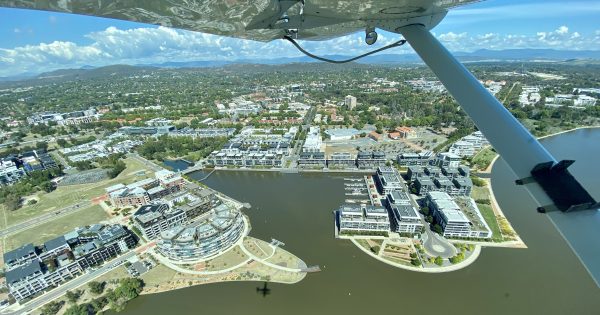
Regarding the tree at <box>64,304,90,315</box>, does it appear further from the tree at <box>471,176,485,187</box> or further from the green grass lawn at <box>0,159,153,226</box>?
the tree at <box>471,176,485,187</box>

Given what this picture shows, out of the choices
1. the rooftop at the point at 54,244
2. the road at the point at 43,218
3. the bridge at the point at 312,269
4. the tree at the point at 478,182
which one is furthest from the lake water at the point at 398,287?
the road at the point at 43,218

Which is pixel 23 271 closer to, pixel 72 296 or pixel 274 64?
pixel 72 296

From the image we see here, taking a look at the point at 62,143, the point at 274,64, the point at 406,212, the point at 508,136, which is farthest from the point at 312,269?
the point at 274,64

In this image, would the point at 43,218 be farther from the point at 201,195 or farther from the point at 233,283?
the point at 233,283

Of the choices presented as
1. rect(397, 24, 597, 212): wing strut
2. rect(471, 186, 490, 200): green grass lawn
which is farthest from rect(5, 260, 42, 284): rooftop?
rect(471, 186, 490, 200): green grass lawn

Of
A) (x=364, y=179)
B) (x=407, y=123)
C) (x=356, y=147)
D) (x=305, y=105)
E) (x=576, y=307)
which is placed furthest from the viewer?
(x=305, y=105)

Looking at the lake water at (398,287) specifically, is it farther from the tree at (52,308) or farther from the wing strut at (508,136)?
the wing strut at (508,136)

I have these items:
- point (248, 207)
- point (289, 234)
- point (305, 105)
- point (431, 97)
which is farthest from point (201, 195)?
point (431, 97)
